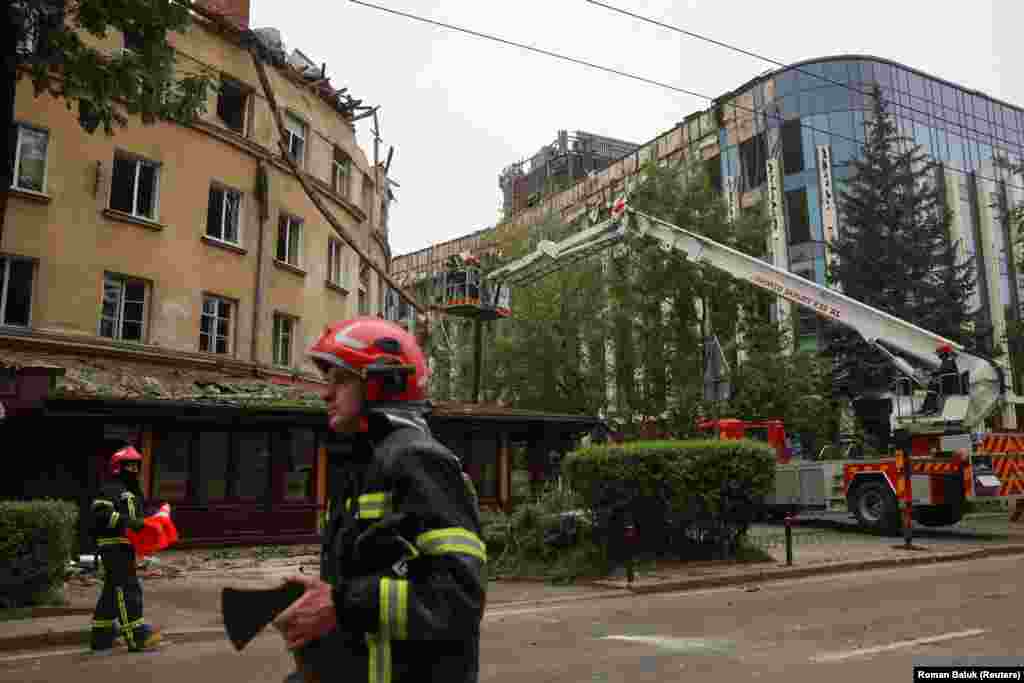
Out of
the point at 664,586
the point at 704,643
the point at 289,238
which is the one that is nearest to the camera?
the point at 704,643

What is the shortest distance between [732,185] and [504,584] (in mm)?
36947

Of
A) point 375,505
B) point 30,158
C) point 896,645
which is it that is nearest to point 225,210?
point 30,158

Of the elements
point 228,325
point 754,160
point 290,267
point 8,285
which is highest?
point 754,160

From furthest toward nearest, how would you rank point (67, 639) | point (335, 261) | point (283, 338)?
point (335, 261)
point (283, 338)
point (67, 639)

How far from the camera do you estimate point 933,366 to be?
18.3m

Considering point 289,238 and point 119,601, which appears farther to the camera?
point 289,238

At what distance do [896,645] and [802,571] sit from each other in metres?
6.09

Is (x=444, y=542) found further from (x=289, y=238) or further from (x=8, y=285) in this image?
(x=289, y=238)

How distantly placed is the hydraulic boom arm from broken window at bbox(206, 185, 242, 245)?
25.7 ft

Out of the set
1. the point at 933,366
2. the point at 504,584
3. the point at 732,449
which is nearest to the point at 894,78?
the point at 933,366

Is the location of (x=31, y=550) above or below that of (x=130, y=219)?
below

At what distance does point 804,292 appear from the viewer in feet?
65.3

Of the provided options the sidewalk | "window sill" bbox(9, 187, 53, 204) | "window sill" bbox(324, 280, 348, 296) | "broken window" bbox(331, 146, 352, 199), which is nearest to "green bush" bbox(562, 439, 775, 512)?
the sidewalk

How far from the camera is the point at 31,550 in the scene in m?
10.4
